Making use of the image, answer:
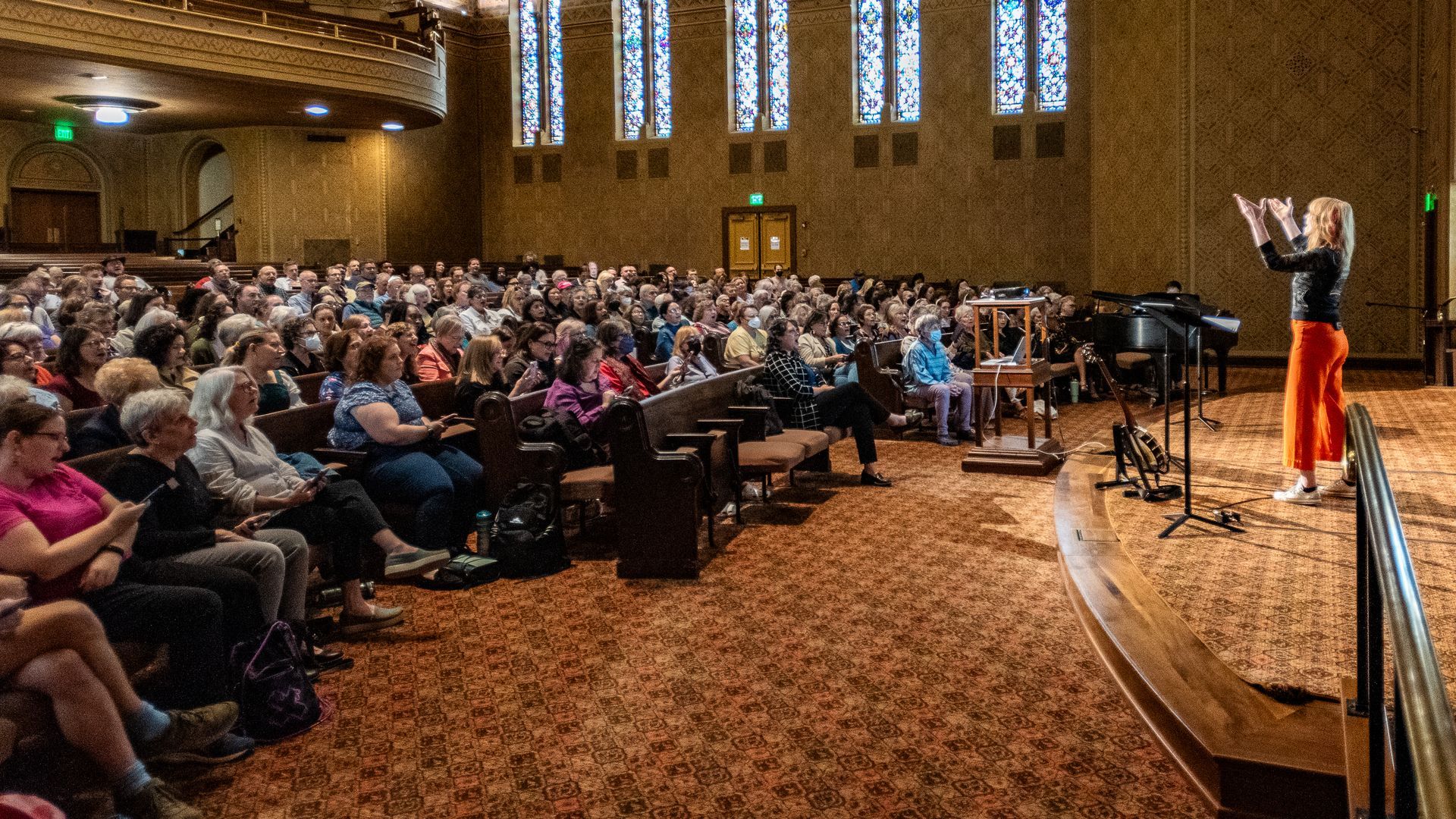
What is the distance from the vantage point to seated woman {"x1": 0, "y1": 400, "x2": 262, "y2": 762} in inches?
115

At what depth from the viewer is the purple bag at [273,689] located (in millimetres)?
3303

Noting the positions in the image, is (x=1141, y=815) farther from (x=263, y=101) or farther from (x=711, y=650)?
(x=263, y=101)

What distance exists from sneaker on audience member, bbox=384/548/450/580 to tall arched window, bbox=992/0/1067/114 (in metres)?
15.9

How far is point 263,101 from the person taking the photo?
54.3 ft

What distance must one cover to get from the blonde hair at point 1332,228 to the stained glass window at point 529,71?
1822 centimetres

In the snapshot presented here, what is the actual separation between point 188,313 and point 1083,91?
13905 mm

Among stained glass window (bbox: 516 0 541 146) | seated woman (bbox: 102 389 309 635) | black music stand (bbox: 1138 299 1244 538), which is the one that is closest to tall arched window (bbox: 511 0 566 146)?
stained glass window (bbox: 516 0 541 146)

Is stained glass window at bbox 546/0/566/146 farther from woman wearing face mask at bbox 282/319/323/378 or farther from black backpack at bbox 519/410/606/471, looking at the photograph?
black backpack at bbox 519/410/606/471

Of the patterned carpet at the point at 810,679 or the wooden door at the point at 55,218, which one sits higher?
the wooden door at the point at 55,218

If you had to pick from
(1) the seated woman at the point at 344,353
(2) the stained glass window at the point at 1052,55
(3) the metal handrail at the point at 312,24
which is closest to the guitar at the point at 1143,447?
(1) the seated woman at the point at 344,353

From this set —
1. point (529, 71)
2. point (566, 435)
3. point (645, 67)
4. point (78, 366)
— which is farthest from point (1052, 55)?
point (78, 366)

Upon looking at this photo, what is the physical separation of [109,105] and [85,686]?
54.0 ft

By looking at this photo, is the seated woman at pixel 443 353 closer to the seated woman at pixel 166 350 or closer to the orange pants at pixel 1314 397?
the seated woman at pixel 166 350

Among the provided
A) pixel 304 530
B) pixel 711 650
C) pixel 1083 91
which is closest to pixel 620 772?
pixel 711 650
